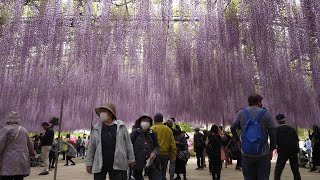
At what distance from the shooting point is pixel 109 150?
12.7ft

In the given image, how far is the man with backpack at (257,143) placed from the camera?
4047mm

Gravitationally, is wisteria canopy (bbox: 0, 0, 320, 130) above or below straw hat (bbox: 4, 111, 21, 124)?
above

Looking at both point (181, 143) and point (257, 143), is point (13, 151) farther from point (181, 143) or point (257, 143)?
point (181, 143)

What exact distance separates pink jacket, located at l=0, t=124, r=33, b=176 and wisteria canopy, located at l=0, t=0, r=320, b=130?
4391mm

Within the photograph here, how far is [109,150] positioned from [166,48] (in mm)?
7363

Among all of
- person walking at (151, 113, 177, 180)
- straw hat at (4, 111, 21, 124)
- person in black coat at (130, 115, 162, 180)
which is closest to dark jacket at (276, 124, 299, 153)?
person walking at (151, 113, 177, 180)

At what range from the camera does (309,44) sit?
782 cm

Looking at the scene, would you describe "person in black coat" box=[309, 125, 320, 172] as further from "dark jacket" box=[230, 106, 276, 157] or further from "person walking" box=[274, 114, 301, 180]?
"dark jacket" box=[230, 106, 276, 157]

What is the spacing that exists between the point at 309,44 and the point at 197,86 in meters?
4.72

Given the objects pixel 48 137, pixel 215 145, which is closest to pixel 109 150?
pixel 215 145

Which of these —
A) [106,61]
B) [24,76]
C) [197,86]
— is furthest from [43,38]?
[197,86]

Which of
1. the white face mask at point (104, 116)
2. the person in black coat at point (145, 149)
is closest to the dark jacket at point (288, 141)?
the person in black coat at point (145, 149)

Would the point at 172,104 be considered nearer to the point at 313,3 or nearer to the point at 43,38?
the point at 43,38

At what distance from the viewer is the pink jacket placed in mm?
4713
